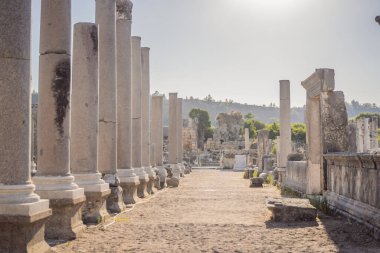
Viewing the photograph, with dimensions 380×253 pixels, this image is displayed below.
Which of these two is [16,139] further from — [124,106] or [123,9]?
[123,9]

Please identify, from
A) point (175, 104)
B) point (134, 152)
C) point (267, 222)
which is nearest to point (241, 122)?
point (175, 104)

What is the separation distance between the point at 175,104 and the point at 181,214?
56.6ft

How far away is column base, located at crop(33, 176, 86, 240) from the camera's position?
7848 millimetres

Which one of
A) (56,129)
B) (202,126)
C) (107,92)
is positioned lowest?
(56,129)

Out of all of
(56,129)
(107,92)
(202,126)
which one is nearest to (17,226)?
(56,129)

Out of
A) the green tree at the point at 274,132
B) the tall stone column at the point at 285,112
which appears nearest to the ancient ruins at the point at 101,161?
the tall stone column at the point at 285,112

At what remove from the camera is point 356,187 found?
9.20 m

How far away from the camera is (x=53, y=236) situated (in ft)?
25.9

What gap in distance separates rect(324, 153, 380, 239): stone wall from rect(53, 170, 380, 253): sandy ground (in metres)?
0.28

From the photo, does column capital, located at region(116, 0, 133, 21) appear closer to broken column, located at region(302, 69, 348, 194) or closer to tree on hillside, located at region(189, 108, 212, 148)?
broken column, located at region(302, 69, 348, 194)

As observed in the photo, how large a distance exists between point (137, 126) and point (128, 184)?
2.85 meters

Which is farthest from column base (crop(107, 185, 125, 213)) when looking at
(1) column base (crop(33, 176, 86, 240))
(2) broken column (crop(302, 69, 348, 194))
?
(2) broken column (crop(302, 69, 348, 194))

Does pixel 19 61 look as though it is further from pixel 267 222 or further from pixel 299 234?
pixel 267 222

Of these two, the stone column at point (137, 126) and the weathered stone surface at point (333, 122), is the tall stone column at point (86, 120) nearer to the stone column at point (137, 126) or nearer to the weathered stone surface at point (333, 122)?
the stone column at point (137, 126)
